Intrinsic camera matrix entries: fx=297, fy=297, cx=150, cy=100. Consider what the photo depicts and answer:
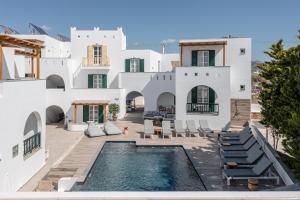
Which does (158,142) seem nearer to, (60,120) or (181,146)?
(181,146)

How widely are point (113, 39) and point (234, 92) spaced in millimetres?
13555

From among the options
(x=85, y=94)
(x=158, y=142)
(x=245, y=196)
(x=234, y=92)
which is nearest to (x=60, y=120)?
(x=85, y=94)

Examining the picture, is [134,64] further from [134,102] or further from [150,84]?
[134,102]

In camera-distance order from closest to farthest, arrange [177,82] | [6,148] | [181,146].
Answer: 1. [6,148]
2. [181,146]
3. [177,82]

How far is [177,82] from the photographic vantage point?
2464cm

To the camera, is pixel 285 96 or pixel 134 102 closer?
pixel 285 96

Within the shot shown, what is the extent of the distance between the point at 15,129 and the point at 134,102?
27.6 m

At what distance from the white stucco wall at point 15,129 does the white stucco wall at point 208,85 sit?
43.0 ft

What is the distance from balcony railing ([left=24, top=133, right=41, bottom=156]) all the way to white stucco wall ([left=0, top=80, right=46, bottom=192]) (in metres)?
0.31

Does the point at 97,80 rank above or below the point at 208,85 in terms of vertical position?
above

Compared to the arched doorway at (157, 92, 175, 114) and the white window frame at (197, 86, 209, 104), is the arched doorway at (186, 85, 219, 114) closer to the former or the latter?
the white window frame at (197, 86, 209, 104)

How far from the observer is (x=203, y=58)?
85.6 ft

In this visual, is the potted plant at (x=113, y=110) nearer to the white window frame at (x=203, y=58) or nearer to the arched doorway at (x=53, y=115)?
the arched doorway at (x=53, y=115)

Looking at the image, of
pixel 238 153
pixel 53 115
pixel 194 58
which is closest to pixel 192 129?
pixel 238 153
